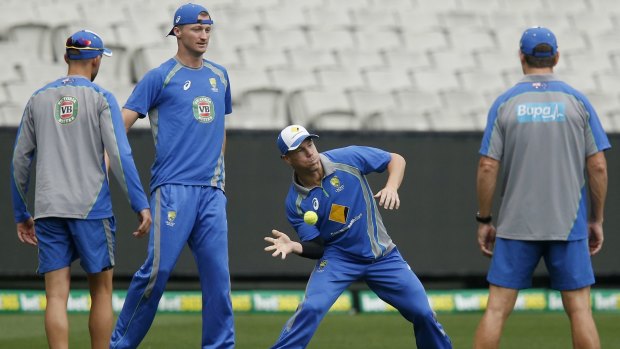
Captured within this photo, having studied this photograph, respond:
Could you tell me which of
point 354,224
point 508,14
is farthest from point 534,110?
point 508,14

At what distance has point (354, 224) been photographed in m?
7.02

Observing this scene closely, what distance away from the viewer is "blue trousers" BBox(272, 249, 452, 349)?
267 inches

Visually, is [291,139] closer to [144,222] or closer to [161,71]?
[144,222]

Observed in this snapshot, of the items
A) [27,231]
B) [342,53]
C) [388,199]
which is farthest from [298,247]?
[342,53]

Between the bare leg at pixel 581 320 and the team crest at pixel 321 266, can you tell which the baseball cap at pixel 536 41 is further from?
the team crest at pixel 321 266

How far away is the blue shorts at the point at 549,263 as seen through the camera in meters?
6.68

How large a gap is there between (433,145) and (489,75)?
3298mm

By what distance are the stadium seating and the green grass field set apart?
8.15ft

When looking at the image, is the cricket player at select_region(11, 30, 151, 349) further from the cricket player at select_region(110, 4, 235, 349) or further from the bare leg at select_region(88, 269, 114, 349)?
the cricket player at select_region(110, 4, 235, 349)

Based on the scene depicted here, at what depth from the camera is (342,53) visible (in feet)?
48.8

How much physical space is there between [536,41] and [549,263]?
4.21ft

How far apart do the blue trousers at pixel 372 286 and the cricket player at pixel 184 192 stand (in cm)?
66

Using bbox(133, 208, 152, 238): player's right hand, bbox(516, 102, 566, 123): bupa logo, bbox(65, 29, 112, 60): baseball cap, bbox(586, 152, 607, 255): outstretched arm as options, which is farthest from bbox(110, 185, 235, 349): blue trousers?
bbox(586, 152, 607, 255): outstretched arm

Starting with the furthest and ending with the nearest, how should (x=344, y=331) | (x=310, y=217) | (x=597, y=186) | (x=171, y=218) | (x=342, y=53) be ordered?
(x=342, y=53) < (x=344, y=331) < (x=171, y=218) < (x=310, y=217) < (x=597, y=186)
